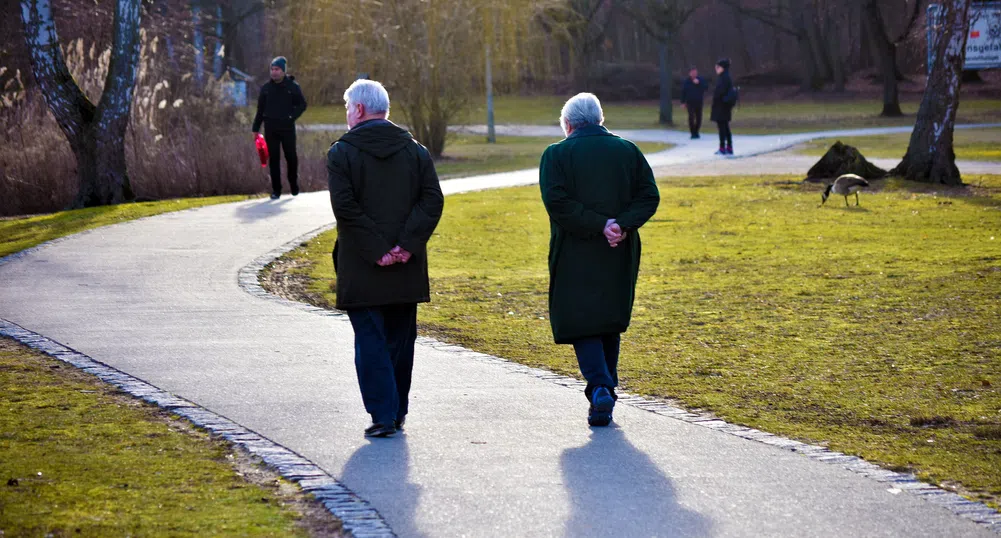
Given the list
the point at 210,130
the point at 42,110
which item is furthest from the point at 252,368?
the point at 210,130

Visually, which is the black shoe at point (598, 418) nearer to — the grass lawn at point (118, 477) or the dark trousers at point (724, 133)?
the grass lawn at point (118, 477)

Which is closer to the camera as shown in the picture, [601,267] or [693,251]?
[601,267]

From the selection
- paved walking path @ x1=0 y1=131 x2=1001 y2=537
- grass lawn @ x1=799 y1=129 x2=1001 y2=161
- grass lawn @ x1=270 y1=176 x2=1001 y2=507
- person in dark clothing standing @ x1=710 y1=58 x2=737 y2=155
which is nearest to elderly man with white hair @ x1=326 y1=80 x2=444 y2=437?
paved walking path @ x1=0 y1=131 x2=1001 y2=537

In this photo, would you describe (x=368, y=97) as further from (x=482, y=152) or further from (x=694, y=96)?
(x=694, y=96)

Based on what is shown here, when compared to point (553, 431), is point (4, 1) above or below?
above

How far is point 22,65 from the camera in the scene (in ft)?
80.5

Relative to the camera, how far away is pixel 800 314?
405 inches

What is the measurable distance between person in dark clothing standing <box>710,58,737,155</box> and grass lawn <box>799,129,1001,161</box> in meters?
1.99

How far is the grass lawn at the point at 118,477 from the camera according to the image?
15.5ft

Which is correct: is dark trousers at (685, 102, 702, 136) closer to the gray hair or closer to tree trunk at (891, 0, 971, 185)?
tree trunk at (891, 0, 971, 185)

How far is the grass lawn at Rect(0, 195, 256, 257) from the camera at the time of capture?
14148 millimetres

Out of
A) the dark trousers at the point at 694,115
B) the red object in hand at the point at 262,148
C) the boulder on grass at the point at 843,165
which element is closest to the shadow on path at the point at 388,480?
the red object in hand at the point at 262,148

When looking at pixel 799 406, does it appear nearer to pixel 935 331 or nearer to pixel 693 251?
pixel 935 331

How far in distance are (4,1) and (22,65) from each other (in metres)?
1.50
